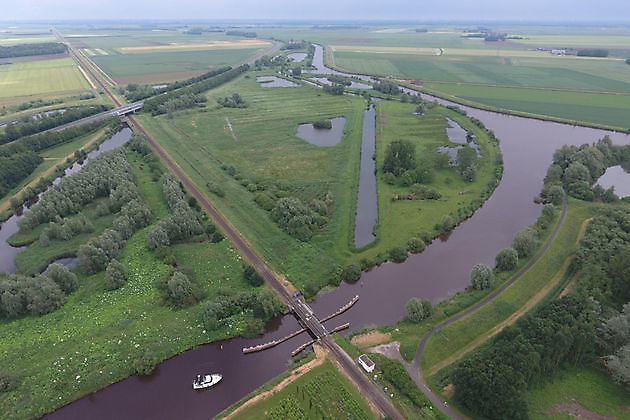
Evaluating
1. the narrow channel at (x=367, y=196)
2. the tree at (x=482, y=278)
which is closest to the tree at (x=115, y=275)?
the narrow channel at (x=367, y=196)

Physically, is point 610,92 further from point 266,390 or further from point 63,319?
point 63,319

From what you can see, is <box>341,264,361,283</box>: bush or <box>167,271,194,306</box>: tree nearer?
<box>167,271,194,306</box>: tree

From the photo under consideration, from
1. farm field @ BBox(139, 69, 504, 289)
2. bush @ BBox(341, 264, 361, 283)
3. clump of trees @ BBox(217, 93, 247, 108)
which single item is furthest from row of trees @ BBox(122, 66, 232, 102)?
bush @ BBox(341, 264, 361, 283)

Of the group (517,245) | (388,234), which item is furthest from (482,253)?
(388,234)

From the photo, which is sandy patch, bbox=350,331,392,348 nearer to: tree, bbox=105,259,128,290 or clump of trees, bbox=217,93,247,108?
tree, bbox=105,259,128,290

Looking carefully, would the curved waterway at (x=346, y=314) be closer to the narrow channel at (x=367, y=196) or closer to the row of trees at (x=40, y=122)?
the narrow channel at (x=367, y=196)

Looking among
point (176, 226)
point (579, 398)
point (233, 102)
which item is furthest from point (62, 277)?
point (233, 102)

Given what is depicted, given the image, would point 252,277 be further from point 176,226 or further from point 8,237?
point 8,237
